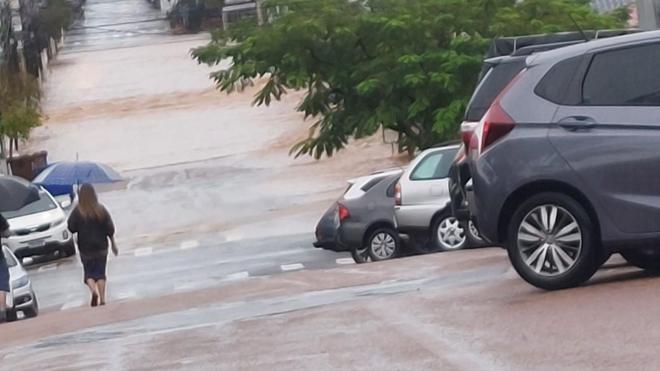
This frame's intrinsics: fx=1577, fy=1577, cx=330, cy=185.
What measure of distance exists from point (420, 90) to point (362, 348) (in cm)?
2002

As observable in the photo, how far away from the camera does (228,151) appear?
56469mm

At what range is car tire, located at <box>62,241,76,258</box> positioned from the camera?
32.8 meters

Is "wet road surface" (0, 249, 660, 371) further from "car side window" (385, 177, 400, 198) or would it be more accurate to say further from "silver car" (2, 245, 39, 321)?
"car side window" (385, 177, 400, 198)

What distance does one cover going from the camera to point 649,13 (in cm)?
2408

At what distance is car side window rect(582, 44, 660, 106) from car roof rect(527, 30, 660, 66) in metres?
0.06

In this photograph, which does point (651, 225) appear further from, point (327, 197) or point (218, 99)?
point (218, 99)

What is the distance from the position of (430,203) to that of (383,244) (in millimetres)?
2319

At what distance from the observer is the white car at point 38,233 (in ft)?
105

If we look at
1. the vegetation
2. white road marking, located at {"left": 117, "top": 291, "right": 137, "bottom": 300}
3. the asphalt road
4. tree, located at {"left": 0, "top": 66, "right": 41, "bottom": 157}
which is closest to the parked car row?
the asphalt road

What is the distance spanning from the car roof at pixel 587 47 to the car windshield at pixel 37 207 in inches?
870

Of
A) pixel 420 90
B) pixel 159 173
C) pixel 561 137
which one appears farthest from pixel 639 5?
pixel 159 173

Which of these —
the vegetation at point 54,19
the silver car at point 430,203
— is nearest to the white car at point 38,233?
the silver car at point 430,203

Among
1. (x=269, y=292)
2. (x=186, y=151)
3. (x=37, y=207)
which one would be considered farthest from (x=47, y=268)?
(x=186, y=151)

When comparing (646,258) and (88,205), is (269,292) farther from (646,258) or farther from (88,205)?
(646,258)
